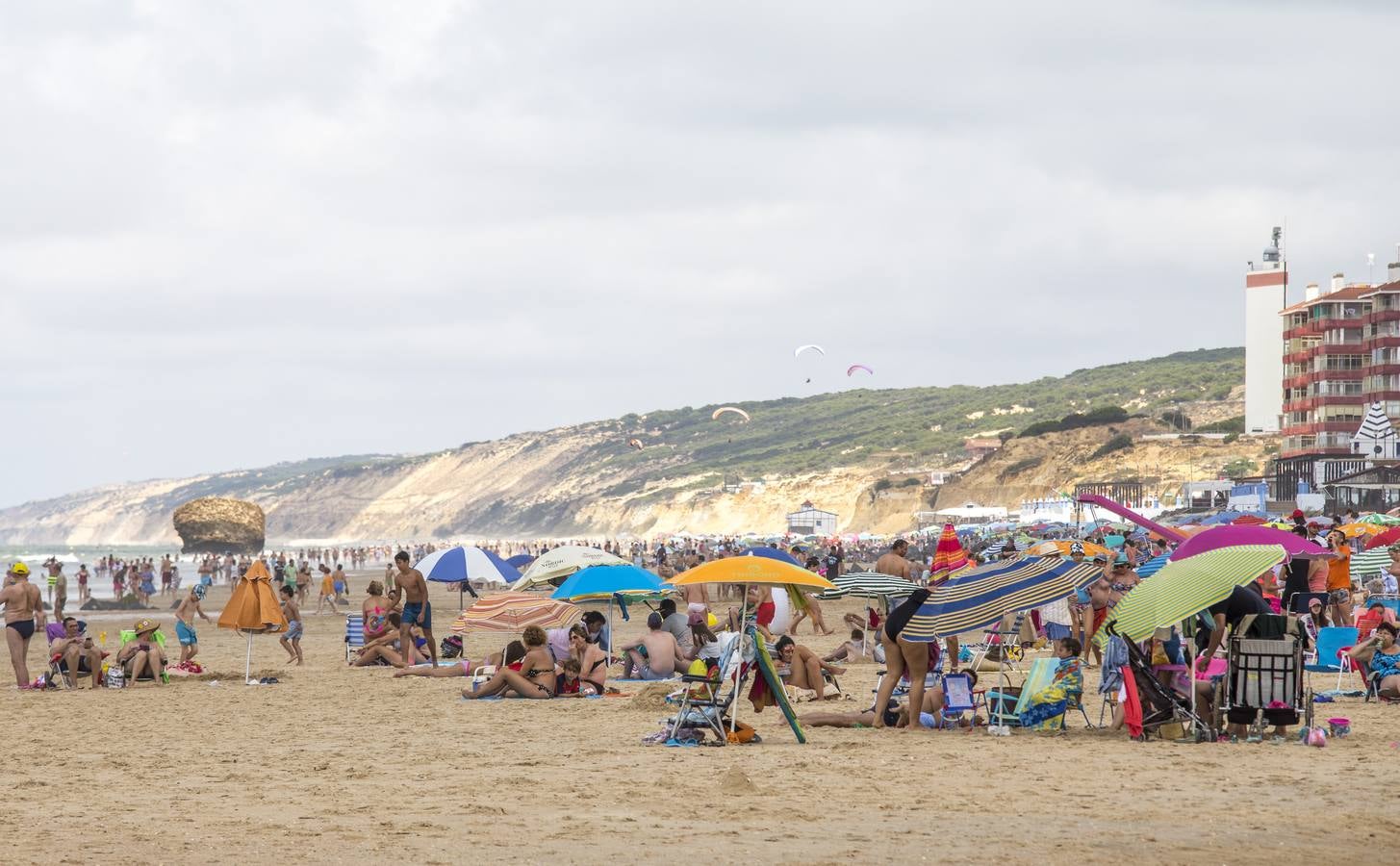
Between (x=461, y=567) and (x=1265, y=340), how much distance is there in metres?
76.8

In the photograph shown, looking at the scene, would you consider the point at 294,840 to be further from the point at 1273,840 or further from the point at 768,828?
the point at 1273,840

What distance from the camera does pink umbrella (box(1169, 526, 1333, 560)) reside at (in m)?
12.2

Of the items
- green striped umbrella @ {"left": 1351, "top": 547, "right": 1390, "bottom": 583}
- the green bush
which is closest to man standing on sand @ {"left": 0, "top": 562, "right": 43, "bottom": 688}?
green striped umbrella @ {"left": 1351, "top": 547, "right": 1390, "bottom": 583}

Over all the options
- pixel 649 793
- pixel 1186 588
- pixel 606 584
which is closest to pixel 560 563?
pixel 606 584

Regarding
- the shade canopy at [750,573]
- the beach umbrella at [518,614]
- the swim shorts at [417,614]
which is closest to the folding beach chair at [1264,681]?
the shade canopy at [750,573]

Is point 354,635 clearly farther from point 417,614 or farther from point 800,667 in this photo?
point 800,667

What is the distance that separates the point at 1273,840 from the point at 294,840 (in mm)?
4034

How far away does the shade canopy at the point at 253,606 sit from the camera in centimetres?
1516

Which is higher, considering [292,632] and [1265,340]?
[1265,340]

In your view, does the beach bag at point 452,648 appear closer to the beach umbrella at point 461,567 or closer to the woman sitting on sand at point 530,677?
the beach umbrella at point 461,567

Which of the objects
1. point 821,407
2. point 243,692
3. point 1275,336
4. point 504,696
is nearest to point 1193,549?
point 504,696

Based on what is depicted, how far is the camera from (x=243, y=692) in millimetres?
14852

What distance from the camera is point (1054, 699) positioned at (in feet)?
34.9

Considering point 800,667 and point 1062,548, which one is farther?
point 1062,548
